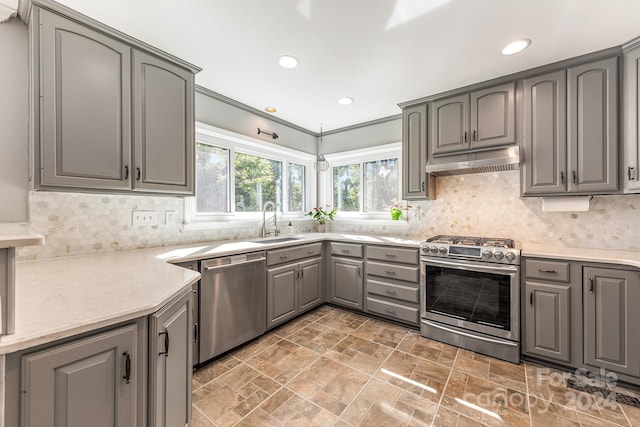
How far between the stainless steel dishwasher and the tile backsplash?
663 millimetres

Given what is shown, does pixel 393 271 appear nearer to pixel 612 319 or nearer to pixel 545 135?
pixel 612 319

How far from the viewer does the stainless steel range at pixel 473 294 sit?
85.8 inches

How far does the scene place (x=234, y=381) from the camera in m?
1.93

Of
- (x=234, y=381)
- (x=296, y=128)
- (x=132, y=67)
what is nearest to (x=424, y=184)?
(x=296, y=128)

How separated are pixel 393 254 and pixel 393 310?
603 millimetres

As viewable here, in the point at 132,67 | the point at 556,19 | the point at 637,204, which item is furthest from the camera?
the point at 637,204

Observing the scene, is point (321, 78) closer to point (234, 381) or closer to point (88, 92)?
point (88, 92)

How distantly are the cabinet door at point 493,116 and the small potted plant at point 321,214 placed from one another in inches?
80.9

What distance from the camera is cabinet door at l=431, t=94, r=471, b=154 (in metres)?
2.63

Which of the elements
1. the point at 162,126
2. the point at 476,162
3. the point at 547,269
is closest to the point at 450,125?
the point at 476,162

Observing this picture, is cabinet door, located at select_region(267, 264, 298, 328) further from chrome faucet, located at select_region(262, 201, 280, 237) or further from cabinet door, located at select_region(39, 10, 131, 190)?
cabinet door, located at select_region(39, 10, 131, 190)

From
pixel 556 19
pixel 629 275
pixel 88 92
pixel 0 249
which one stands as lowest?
pixel 629 275

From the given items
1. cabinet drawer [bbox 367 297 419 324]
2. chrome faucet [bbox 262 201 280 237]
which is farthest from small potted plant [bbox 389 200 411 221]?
chrome faucet [bbox 262 201 280 237]

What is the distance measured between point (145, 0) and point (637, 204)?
12.7 feet
